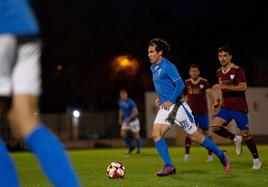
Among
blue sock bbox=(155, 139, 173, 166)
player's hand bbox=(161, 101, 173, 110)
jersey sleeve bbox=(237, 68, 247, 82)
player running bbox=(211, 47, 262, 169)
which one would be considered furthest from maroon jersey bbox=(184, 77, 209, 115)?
player's hand bbox=(161, 101, 173, 110)

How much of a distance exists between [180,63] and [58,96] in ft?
36.5

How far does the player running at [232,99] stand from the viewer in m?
11.2

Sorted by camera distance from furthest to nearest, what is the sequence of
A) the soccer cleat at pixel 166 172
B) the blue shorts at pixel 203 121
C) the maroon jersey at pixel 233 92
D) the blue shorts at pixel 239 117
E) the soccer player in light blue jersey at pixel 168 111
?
the blue shorts at pixel 203 121, the blue shorts at pixel 239 117, the maroon jersey at pixel 233 92, the soccer player in light blue jersey at pixel 168 111, the soccer cleat at pixel 166 172

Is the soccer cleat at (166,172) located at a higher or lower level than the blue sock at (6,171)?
lower

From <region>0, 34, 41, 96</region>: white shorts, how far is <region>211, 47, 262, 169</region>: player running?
7.78 meters

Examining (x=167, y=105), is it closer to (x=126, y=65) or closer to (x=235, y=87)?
(x=235, y=87)

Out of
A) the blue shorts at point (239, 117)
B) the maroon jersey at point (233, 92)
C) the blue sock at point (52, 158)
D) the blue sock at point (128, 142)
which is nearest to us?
the blue sock at point (52, 158)

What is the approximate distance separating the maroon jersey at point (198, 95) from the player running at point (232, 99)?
126 inches

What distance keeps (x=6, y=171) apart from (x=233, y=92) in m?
8.40

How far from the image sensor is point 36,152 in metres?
3.46

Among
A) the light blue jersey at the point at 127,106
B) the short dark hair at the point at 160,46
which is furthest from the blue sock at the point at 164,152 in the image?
the light blue jersey at the point at 127,106

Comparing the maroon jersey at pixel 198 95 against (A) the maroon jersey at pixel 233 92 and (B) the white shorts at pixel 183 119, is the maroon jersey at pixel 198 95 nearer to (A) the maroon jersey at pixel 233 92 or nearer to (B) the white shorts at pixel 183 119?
(A) the maroon jersey at pixel 233 92

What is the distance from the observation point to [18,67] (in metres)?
3.54

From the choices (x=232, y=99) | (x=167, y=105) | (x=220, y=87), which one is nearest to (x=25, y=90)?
(x=167, y=105)
